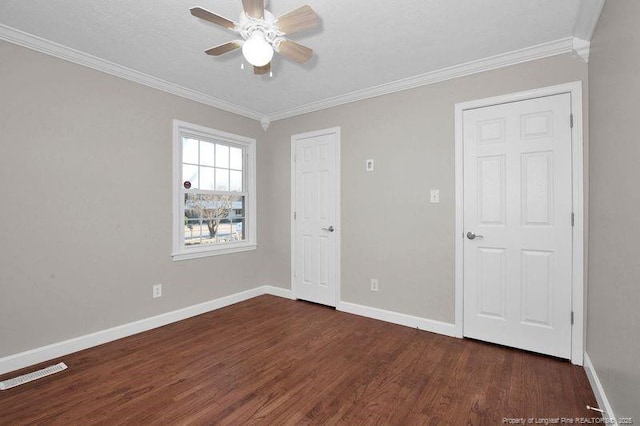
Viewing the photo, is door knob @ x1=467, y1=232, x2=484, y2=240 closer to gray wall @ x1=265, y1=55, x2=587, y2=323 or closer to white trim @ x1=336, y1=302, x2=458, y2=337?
gray wall @ x1=265, y1=55, x2=587, y2=323

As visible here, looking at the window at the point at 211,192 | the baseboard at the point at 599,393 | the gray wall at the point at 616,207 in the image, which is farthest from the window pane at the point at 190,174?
the baseboard at the point at 599,393

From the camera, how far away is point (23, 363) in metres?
2.38

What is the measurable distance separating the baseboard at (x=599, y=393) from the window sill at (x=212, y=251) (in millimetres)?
3575

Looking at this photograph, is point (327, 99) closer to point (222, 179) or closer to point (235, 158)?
point (235, 158)

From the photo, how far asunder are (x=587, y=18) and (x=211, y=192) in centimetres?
375

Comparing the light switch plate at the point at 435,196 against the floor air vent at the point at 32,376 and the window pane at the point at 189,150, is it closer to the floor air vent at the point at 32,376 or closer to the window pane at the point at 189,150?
the window pane at the point at 189,150

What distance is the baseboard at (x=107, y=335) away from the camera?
2369mm

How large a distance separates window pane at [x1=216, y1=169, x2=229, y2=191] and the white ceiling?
1.14m

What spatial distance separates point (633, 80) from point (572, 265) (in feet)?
5.11

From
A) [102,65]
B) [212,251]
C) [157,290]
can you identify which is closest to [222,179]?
[212,251]

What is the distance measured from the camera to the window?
346 centimetres

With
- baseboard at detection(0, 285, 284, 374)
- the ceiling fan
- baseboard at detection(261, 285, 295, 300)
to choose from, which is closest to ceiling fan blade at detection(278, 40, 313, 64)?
the ceiling fan

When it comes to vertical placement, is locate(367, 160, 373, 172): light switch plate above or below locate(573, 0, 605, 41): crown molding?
below

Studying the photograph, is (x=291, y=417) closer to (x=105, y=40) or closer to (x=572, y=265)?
(x=572, y=265)
